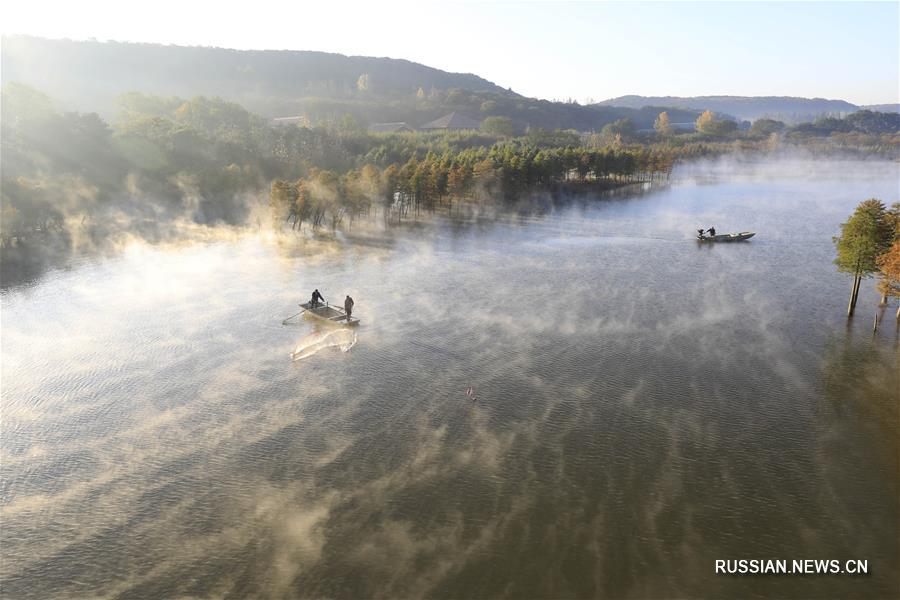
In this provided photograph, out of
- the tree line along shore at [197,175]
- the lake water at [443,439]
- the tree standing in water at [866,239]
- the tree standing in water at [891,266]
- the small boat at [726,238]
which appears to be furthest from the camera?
the tree line along shore at [197,175]

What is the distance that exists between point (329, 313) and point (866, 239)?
38.1 meters

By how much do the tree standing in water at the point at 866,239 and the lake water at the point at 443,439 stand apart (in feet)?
13.7

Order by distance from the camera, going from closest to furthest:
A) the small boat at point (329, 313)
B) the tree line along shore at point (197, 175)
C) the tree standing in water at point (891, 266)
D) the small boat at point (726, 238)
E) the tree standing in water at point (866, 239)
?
the tree standing in water at point (891, 266) < the small boat at point (329, 313) < the tree standing in water at point (866, 239) < the small boat at point (726, 238) < the tree line along shore at point (197, 175)

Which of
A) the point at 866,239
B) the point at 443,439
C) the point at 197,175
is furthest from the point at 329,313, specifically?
the point at 197,175

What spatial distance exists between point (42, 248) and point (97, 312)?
99.2 ft

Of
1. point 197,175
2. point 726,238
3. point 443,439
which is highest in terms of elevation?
point 197,175

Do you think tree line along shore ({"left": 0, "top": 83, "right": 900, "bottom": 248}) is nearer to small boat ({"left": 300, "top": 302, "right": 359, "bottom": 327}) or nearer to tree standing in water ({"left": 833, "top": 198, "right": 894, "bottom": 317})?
small boat ({"left": 300, "top": 302, "right": 359, "bottom": 327})

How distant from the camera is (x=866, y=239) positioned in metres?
40.0

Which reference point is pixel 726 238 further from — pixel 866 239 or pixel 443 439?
pixel 443 439

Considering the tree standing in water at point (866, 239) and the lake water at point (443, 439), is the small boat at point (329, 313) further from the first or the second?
the tree standing in water at point (866, 239)

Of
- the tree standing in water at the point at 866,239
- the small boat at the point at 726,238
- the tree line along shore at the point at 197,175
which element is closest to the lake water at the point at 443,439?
the tree standing in water at the point at 866,239

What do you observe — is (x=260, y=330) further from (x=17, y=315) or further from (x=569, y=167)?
(x=569, y=167)

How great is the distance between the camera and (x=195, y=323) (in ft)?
129

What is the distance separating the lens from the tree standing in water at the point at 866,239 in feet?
131
